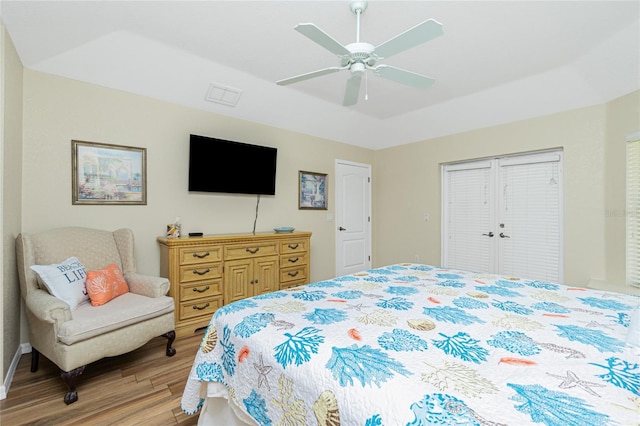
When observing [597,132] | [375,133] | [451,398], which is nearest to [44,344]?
[451,398]

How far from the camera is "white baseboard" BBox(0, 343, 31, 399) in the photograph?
198 centimetres

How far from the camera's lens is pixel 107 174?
9.57ft

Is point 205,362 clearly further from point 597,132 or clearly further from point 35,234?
point 597,132

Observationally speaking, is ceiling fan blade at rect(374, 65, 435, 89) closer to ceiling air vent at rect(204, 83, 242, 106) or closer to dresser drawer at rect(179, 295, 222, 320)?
ceiling air vent at rect(204, 83, 242, 106)

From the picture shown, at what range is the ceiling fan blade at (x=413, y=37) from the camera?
63.5 inches

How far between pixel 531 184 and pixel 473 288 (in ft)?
8.41

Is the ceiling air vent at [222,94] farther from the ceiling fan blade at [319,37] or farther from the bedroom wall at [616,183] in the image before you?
the bedroom wall at [616,183]

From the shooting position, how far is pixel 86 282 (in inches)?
92.7

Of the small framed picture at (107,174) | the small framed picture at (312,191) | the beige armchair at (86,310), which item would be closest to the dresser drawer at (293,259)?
the small framed picture at (312,191)

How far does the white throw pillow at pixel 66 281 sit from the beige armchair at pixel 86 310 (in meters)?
0.07

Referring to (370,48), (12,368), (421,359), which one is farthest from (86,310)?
(370,48)

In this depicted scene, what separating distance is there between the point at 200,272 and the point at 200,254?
184 mm

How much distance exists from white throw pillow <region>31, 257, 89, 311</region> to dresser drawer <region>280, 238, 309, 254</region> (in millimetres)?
1986

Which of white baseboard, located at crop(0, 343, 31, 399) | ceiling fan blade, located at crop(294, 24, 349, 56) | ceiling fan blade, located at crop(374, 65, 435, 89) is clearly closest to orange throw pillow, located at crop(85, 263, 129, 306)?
white baseboard, located at crop(0, 343, 31, 399)
